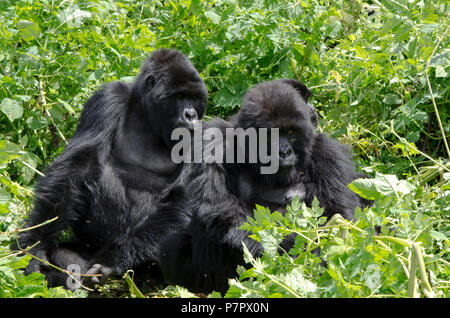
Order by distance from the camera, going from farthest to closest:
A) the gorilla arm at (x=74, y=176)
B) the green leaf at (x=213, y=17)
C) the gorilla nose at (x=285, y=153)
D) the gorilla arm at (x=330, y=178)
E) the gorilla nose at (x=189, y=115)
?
1. the green leaf at (x=213, y=17)
2. the gorilla nose at (x=189, y=115)
3. the gorilla arm at (x=74, y=176)
4. the gorilla arm at (x=330, y=178)
5. the gorilla nose at (x=285, y=153)

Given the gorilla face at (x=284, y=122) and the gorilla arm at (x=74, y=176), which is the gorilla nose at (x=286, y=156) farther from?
the gorilla arm at (x=74, y=176)

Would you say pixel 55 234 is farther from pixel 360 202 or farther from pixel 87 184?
pixel 360 202

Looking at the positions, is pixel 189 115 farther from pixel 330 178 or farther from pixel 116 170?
pixel 330 178

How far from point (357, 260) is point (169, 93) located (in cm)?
305

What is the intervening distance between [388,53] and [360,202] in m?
1.64

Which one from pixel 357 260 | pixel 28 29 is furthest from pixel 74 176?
pixel 357 260

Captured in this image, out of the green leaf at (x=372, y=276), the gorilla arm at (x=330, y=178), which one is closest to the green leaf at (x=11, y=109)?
the gorilla arm at (x=330, y=178)

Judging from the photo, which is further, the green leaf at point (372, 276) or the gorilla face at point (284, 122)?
the gorilla face at point (284, 122)

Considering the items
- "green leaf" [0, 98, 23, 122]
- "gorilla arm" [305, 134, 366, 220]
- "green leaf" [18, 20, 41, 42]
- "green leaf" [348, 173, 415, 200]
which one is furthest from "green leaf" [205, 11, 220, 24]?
"green leaf" [348, 173, 415, 200]

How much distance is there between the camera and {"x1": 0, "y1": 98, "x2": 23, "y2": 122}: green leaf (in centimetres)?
616

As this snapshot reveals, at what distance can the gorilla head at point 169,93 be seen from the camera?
5.79 meters

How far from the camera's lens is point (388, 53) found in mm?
6422

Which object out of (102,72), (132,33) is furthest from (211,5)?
(102,72)
